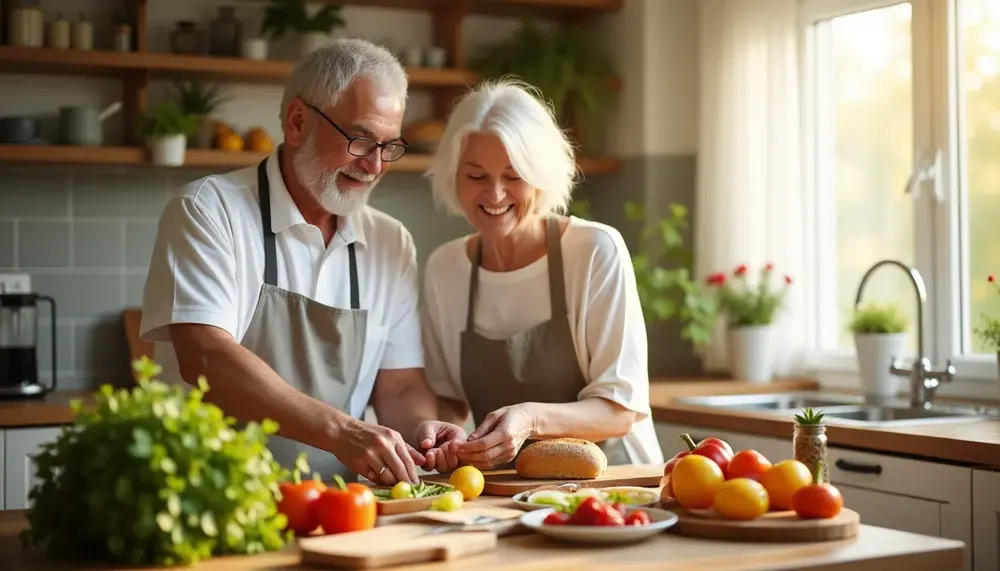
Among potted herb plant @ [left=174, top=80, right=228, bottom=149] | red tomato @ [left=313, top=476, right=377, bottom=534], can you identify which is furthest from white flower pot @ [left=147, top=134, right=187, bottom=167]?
red tomato @ [left=313, top=476, right=377, bottom=534]

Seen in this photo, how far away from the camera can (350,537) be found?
1.70 meters

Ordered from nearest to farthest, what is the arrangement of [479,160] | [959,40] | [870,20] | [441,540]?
[441,540] < [479,160] < [959,40] < [870,20]

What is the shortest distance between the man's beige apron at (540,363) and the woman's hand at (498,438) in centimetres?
28

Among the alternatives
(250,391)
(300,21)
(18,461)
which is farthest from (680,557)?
(300,21)

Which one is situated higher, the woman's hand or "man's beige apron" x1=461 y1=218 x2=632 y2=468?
"man's beige apron" x1=461 y1=218 x2=632 y2=468

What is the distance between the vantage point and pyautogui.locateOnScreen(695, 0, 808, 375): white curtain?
410 centimetres

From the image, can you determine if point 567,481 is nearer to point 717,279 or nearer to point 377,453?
point 377,453

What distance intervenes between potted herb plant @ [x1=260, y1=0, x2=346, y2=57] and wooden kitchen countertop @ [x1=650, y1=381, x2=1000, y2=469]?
1.63 metres

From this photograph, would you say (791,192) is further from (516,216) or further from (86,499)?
(86,499)

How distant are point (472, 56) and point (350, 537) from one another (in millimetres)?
3054

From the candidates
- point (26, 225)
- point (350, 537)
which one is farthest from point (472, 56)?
point (350, 537)

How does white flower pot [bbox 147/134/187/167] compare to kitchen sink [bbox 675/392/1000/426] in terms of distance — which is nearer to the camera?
kitchen sink [bbox 675/392/1000/426]

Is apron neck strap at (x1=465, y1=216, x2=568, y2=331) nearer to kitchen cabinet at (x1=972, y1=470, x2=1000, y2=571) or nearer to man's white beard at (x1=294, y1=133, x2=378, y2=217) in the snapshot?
man's white beard at (x1=294, y1=133, x2=378, y2=217)

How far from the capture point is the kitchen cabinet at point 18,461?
11.0 ft
